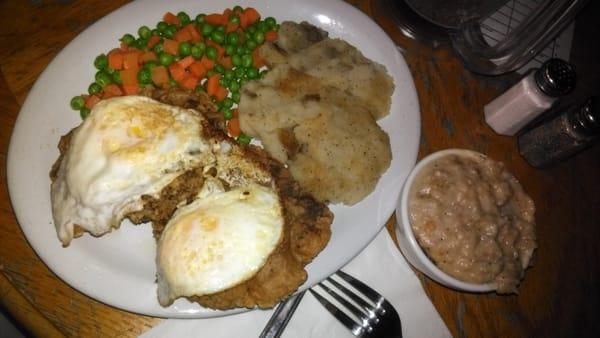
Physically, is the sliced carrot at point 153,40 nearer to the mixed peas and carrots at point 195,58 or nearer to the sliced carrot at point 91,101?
the mixed peas and carrots at point 195,58

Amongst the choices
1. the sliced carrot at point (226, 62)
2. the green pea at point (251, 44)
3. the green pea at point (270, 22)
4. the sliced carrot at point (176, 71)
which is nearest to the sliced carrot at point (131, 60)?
the sliced carrot at point (176, 71)

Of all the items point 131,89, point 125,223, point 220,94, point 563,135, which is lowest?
point 125,223

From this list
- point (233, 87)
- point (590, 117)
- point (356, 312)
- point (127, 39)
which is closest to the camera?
point (356, 312)

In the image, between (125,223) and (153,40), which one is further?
(153,40)

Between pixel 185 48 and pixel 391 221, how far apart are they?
6.92 ft

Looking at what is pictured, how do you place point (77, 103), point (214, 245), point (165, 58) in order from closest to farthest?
point (214, 245), point (77, 103), point (165, 58)

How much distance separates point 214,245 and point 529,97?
2.71m

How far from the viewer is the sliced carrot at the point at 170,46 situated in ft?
10.5

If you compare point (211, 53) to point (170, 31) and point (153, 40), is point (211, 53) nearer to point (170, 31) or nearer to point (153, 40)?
point (170, 31)

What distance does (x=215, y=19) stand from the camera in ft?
11.1

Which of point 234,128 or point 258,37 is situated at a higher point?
point 258,37

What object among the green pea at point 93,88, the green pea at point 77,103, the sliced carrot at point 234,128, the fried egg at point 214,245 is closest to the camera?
the fried egg at point 214,245

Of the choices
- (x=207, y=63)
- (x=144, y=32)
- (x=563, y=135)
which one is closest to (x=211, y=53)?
(x=207, y=63)

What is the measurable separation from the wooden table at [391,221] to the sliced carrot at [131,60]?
0.45m
